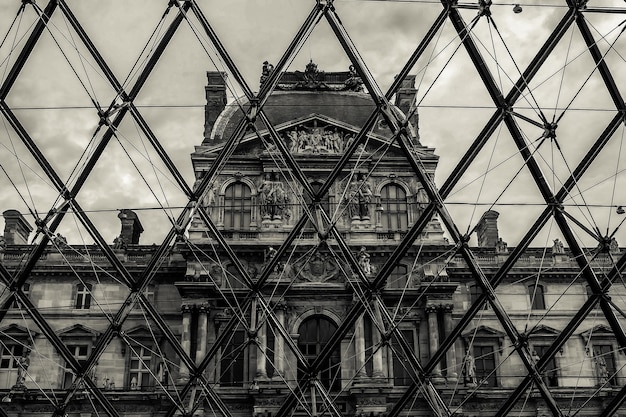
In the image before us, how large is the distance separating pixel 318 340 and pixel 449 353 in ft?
15.7

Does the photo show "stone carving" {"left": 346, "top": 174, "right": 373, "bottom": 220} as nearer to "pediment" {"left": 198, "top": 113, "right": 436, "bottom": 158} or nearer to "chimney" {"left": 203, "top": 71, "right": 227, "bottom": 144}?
"pediment" {"left": 198, "top": 113, "right": 436, "bottom": 158}

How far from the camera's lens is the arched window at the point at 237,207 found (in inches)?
1282

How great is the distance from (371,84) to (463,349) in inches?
672

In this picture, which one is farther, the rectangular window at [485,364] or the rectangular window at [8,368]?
the rectangular window at [485,364]

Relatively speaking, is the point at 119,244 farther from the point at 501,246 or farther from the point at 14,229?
the point at 501,246

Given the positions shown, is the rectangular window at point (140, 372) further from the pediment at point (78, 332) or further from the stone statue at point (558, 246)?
the stone statue at point (558, 246)

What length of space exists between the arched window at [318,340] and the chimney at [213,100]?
985 cm

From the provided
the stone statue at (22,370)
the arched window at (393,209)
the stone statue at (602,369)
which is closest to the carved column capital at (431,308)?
the arched window at (393,209)

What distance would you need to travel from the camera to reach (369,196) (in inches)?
1281

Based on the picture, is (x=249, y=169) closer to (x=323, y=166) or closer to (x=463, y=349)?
(x=323, y=166)

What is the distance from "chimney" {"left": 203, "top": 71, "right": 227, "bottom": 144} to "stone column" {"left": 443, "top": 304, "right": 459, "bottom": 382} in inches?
499

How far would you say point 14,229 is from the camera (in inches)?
1406

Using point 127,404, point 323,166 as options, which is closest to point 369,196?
Result: point 323,166

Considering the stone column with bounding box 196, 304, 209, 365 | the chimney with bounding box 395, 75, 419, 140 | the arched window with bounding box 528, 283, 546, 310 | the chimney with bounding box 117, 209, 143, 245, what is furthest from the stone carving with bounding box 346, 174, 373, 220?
the chimney with bounding box 117, 209, 143, 245
